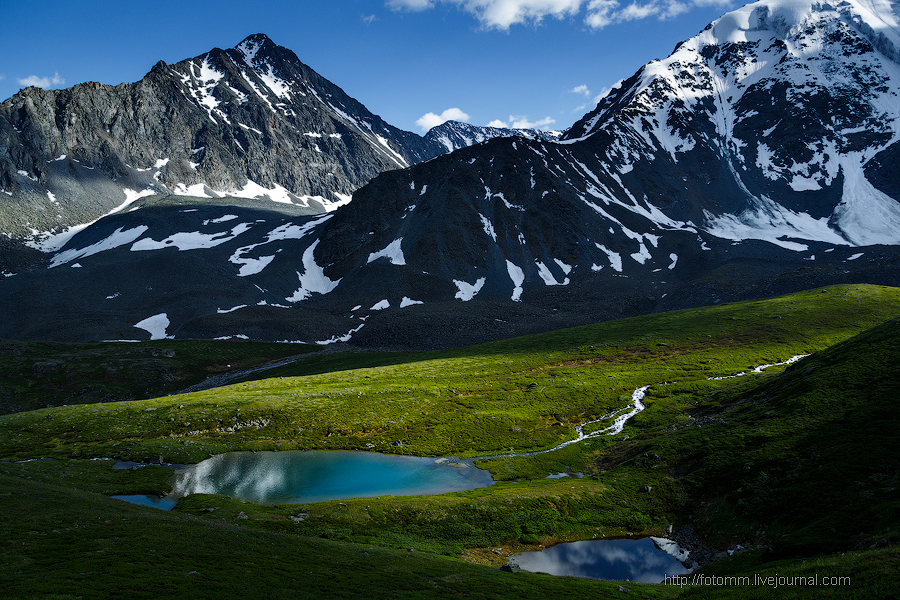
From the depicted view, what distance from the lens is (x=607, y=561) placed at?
103ft

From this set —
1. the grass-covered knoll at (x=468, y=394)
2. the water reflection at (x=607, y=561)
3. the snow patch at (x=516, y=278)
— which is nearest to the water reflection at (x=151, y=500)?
the grass-covered knoll at (x=468, y=394)

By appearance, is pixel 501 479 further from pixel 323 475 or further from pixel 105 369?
pixel 105 369

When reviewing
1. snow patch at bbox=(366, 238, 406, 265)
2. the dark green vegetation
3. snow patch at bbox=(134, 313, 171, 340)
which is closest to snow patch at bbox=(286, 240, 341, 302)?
snow patch at bbox=(366, 238, 406, 265)

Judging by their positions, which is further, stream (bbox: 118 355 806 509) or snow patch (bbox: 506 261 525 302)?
snow patch (bbox: 506 261 525 302)

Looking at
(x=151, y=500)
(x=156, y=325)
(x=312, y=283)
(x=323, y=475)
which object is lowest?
(x=323, y=475)

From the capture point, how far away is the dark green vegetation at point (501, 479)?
21.2 meters

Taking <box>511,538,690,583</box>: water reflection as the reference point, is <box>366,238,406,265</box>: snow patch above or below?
above

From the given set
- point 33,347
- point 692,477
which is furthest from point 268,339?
point 692,477

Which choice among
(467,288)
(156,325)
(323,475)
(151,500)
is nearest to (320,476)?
(323,475)

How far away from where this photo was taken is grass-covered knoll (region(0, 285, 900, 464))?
56781 millimetres

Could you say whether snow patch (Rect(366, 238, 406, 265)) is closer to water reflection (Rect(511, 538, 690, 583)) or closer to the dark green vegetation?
the dark green vegetation

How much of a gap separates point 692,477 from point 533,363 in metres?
50.6

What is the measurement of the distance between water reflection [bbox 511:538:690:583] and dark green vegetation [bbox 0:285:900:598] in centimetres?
147

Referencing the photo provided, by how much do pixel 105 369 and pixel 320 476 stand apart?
7739 centimetres
